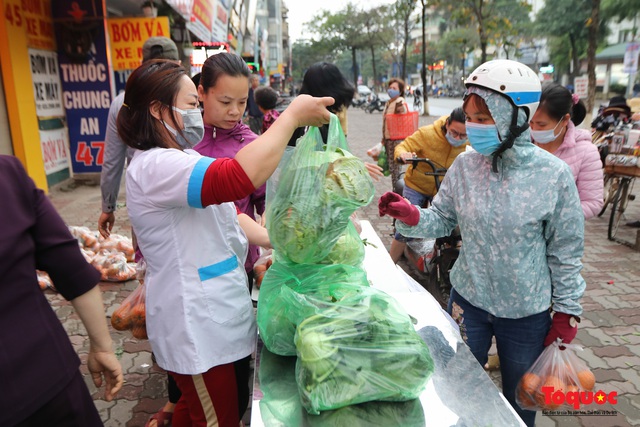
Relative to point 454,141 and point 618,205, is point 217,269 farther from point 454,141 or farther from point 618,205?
point 618,205

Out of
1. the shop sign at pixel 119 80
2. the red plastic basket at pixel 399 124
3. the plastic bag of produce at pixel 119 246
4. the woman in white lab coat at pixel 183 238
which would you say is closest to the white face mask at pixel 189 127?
the woman in white lab coat at pixel 183 238

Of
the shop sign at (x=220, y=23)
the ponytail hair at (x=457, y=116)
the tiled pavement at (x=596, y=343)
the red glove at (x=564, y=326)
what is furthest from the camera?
the shop sign at (x=220, y=23)

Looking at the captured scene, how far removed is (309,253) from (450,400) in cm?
68

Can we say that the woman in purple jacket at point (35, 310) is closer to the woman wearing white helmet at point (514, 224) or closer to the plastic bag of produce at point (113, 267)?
the woman wearing white helmet at point (514, 224)

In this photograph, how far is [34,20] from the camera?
23.1ft

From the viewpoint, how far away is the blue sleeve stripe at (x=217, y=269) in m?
1.61

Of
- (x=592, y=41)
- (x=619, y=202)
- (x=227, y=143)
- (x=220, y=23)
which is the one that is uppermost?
(x=220, y=23)

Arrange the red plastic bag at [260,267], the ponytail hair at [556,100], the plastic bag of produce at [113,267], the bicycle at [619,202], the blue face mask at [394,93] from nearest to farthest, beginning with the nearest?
the red plastic bag at [260,267] < the ponytail hair at [556,100] < the plastic bag of produce at [113,267] < the bicycle at [619,202] < the blue face mask at [394,93]

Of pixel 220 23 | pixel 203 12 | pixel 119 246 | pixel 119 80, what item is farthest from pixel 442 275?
pixel 220 23

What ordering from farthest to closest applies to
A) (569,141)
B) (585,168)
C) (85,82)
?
1. (85,82)
2. (569,141)
3. (585,168)

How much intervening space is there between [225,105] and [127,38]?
672 cm

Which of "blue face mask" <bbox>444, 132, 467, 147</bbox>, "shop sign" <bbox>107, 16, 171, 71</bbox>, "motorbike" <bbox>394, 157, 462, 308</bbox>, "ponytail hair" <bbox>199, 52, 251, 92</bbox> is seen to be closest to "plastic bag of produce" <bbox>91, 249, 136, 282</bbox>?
"motorbike" <bbox>394, 157, 462, 308</bbox>

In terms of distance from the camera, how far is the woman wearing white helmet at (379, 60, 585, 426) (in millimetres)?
1788

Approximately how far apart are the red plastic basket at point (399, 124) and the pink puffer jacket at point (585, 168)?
12.3 ft
